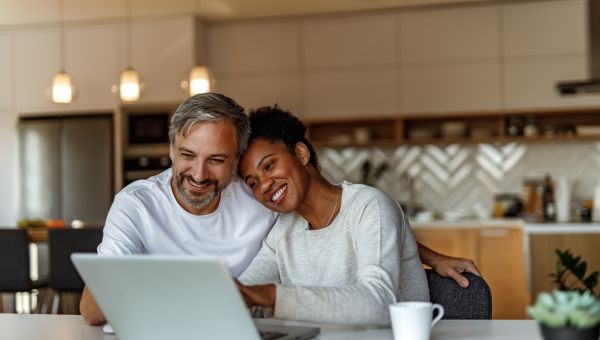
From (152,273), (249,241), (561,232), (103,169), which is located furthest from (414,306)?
(103,169)

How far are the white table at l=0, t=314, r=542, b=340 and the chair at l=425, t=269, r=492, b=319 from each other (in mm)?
196

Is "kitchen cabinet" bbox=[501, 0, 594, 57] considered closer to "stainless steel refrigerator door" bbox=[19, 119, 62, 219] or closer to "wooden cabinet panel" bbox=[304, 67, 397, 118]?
"wooden cabinet panel" bbox=[304, 67, 397, 118]

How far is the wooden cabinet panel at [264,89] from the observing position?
7137mm

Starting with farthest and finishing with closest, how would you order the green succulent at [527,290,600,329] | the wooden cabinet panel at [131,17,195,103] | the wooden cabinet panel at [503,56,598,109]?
the wooden cabinet panel at [131,17,195,103] < the wooden cabinet panel at [503,56,598,109] < the green succulent at [527,290,600,329]

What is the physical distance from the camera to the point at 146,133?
720 centimetres

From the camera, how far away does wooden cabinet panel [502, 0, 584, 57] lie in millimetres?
6598

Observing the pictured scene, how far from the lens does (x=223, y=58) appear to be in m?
7.34

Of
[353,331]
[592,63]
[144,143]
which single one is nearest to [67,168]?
[144,143]

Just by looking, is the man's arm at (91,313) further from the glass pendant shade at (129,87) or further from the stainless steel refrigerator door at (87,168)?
the stainless steel refrigerator door at (87,168)

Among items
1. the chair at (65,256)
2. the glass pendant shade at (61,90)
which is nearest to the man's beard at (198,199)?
the chair at (65,256)

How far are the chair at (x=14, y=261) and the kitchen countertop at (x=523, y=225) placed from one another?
293cm

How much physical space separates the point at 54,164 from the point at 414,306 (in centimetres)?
624

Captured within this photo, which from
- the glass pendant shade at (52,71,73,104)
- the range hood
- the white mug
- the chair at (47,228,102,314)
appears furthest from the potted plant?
the range hood

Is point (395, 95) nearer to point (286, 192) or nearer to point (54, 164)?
point (54, 164)
